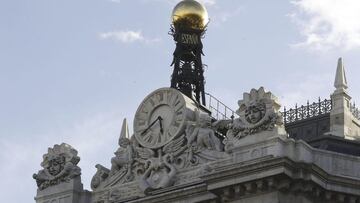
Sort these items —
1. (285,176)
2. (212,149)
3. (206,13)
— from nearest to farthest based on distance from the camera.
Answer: (285,176) < (212,149) < (206,13)

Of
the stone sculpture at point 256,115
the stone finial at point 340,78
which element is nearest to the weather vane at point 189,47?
the stone finial at point 340,78

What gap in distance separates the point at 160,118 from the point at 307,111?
347 inches

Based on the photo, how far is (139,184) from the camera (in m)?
67.1

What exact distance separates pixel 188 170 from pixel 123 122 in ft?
26.7

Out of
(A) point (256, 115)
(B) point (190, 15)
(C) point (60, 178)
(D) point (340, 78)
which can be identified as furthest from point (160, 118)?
(B) point (190, 15)

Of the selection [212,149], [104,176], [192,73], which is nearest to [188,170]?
[212,149]

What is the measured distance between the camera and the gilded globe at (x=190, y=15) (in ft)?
267

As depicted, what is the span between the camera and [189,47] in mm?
82250

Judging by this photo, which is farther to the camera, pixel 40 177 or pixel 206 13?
pixel 206 13

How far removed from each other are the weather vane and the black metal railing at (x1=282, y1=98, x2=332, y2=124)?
9.46m

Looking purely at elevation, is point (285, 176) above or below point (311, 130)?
below

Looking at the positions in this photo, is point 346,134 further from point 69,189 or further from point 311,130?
point 69,189

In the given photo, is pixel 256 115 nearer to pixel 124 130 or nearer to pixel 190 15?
pixel 124 130

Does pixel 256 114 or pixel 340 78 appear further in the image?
pixel 340 78
